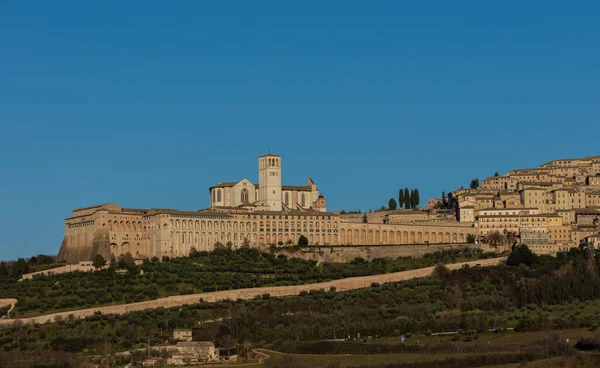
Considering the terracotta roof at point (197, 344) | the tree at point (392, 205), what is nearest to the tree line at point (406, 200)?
the tree at point (392, 205)

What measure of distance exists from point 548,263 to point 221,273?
20860 mm

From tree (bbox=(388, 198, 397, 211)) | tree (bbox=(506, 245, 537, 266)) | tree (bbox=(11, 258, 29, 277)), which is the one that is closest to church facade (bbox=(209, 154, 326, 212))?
tree (bbox=(388, 198, 397, 211))

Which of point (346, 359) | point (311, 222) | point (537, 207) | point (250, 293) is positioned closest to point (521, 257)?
point (537, 207)

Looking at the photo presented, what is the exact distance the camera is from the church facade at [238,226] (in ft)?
277

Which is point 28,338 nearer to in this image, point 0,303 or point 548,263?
point 0,303

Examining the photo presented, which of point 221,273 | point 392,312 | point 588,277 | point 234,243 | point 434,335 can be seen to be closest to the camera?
point 434,335

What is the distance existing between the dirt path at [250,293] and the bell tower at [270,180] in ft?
58.6

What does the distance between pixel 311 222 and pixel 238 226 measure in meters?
5.73

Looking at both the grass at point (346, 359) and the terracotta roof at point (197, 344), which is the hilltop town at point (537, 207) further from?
the terracotta roof at point (197, 344)

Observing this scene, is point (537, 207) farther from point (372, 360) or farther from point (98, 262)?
point (372, 360)

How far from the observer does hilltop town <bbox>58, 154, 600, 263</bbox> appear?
85062 mm

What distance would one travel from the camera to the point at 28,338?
202ft

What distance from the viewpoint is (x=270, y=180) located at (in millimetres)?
95688

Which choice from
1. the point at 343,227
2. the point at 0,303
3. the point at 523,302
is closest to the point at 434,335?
the point at 523,302
